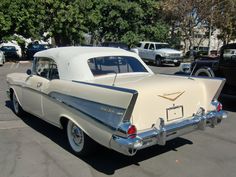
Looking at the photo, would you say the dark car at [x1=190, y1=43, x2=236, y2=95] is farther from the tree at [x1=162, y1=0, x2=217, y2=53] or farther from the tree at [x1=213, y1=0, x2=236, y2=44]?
the tree at [x1=213, y1=0, x2=236, y2=44]

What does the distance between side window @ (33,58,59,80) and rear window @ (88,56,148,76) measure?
71 centimetres

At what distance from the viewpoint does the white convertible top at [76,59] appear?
206 inches

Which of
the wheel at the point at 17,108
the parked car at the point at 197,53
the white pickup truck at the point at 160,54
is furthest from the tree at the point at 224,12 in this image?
the wheel at the point at 17,108

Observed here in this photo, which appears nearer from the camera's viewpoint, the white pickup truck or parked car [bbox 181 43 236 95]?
parked car [bbox 181 43 236 95]

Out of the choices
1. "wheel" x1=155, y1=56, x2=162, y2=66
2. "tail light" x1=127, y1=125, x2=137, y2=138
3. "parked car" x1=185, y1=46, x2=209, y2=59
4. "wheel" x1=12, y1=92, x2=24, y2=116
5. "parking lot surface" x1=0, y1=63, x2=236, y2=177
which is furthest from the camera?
"wheel" x1=155, y1=56, x2=162, y2=66

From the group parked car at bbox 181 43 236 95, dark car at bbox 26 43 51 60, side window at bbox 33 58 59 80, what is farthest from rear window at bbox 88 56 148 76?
dark car at bbox 26 43 51 60

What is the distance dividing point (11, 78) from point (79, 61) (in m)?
2.68

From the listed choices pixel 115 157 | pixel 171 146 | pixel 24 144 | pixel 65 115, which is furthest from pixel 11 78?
pixel 171 146

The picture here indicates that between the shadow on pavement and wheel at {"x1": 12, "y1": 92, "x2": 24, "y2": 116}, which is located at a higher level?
wheel at {"x1": 12, "y1": 92, "x2": 24, "y2": 116}

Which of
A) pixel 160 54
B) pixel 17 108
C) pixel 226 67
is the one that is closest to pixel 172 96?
pixel 17 108

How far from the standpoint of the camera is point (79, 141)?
4984 mm

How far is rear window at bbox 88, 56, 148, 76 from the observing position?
17.8ft

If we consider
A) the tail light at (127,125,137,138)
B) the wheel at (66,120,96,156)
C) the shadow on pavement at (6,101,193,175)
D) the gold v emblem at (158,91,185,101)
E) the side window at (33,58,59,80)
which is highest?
the side window at (33,58,59,80)

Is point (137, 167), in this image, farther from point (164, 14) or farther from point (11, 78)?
point (164, 14)
